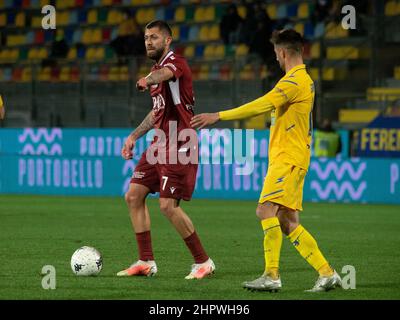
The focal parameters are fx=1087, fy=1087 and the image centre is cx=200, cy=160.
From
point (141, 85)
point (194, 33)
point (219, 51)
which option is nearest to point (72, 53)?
point (194, 33)

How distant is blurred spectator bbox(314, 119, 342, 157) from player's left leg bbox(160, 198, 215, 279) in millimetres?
11552

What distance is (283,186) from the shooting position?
27.0 feet

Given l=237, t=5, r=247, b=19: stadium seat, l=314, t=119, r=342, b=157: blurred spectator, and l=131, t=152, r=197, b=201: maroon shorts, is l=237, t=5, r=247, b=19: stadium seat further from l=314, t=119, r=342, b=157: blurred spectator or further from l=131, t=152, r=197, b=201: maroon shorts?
l=131, t=152, r=197, b=201: maroon shorts

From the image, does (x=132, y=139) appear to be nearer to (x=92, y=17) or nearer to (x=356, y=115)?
(x=356, y=115)

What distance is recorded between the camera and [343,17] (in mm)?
23094

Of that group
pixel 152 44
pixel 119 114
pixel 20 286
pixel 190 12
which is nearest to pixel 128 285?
pixel 20 286

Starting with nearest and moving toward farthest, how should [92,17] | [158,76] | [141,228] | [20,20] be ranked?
[158,76] → [141,228] → [92,17] → [20,20]

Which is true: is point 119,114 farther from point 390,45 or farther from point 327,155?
point 390,45

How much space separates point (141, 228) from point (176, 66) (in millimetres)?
1482

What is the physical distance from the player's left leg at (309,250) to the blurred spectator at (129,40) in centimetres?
1566

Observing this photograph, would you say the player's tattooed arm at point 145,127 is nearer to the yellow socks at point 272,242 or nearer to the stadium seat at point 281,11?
the yellow socks at point 272,242

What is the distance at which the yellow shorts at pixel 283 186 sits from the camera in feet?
26.9

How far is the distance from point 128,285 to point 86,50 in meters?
19.7

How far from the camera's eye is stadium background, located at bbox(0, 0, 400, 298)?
19.7 meters
